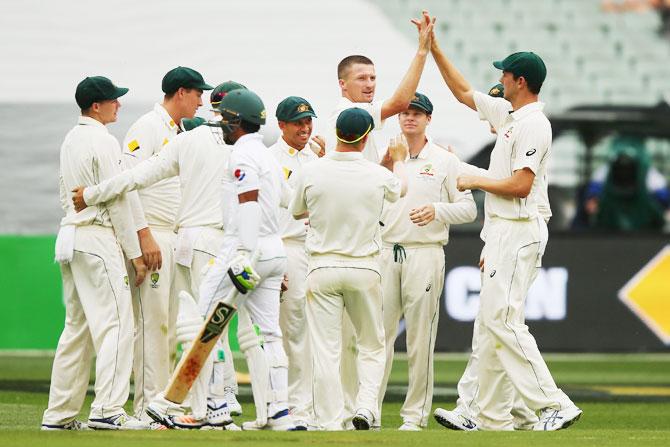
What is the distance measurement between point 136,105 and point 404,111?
35.0ft

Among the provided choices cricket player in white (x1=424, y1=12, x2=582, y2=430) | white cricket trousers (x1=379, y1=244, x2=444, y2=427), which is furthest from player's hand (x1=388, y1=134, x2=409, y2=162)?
white cricket trousers (x1=379, y1=244, x2=444, y2=427)

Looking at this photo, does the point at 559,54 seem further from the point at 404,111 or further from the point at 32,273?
the point at 404,111

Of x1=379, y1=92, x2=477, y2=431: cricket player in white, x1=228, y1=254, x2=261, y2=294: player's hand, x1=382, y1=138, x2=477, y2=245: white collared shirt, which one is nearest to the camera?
x1=228, y1=254, x2=261, y2=294: player's hand

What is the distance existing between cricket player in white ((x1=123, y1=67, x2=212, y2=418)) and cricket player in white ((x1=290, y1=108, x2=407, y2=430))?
1156mm

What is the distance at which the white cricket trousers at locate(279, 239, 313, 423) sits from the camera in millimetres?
9898

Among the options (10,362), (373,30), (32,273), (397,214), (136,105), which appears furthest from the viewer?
(373,30)

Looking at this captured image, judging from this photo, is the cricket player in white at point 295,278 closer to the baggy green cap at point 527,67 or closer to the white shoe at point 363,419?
→ the white shoe at point 363,419

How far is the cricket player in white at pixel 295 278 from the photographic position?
9883 millimetres

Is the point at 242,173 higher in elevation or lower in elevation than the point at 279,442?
higher

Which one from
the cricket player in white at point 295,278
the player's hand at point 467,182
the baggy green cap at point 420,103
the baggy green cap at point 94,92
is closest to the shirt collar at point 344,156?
the player's hand at point 467,182

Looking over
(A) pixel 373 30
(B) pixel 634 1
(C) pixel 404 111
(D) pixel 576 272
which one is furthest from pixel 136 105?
(C) pixel 404 111

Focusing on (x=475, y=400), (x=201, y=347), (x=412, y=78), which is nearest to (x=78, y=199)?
(x=201, y=347)

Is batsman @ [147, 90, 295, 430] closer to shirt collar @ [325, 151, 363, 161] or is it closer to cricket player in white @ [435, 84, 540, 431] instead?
shirt collar @ [325, 151, 363, 161]

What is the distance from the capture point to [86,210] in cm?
916
